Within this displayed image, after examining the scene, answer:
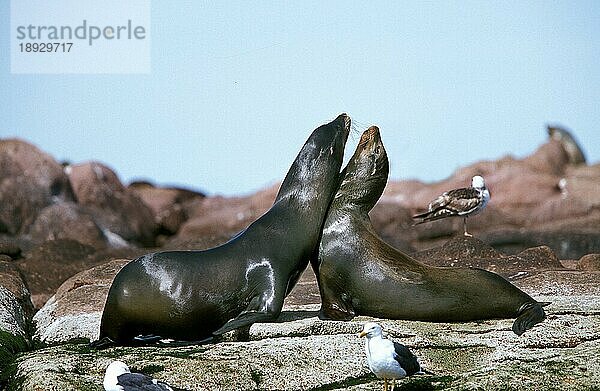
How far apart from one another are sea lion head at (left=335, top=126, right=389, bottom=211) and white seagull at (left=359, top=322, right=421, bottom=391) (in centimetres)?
319

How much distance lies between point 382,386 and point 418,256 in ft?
20.1

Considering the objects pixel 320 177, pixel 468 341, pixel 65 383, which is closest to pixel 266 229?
pixel 320 177

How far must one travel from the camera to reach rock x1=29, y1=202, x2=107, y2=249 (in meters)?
26.8

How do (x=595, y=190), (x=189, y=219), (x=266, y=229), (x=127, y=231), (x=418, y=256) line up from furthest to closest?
(x=189, y=219) < (x=595, y=190) < (x=127, y=231) < (x=418, y=256) < (x=266, y=229)

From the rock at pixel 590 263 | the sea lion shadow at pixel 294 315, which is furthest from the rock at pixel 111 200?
the sea lion shadow at pixel 294 315

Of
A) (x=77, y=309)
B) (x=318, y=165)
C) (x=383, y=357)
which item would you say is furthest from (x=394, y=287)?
(x=77, y=309)

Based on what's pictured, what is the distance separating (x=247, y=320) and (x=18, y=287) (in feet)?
16.6

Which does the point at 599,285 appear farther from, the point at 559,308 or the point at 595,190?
the point at 595,190

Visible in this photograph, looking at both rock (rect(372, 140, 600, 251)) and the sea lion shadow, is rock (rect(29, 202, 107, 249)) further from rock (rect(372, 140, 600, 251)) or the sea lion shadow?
Answer: the sea lion shadow

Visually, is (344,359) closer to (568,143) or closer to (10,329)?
(10,329)

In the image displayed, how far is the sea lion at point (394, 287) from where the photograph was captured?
10.0 meters

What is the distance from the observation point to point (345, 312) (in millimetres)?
10211

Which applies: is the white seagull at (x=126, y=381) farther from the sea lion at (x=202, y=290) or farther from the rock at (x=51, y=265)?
the rock at (x=51, y=265)

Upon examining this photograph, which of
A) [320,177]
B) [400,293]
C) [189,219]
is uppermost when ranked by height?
[320,177]
